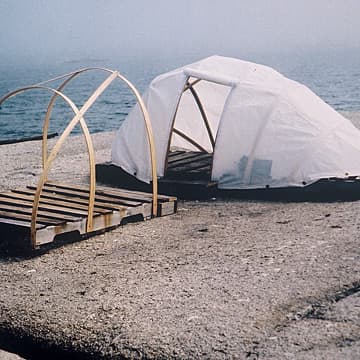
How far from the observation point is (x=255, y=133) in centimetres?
905

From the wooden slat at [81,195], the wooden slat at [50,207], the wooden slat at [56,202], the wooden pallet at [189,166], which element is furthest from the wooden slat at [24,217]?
the wooden pallet at [189,166]

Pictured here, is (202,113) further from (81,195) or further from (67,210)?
(67,210)

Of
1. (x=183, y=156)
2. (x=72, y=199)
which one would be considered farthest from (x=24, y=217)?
(x=183, y=156)

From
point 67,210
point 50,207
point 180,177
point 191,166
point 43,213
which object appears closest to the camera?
point 43,213

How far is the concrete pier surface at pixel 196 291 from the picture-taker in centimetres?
467

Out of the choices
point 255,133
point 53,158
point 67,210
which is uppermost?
point 53,158

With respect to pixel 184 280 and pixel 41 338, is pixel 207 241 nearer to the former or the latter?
pixel 184 280

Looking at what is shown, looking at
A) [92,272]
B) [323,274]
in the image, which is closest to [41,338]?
[92,272]

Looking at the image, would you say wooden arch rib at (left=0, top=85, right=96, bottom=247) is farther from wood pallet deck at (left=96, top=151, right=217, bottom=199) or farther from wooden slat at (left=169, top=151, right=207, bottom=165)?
wooden slat at (left=169, top=151, right=207, bottom=165)

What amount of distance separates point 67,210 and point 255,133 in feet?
9.42

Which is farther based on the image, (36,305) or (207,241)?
(207,241)

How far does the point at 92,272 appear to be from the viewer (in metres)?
6.17

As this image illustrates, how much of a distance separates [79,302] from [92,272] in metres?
0.72

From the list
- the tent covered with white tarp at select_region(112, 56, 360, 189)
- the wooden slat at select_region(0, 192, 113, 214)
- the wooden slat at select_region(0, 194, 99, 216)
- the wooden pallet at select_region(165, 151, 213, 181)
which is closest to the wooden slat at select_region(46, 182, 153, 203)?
the wooden slat at select_region(0, 192, 113, 214)
